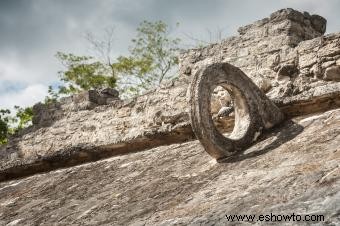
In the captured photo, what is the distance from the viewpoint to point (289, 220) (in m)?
2.17

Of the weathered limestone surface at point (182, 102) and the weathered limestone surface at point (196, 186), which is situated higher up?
the weathered limestone surface at point (182, 102)

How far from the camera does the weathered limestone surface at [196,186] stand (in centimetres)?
252

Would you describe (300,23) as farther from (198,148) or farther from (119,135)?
(119,135)

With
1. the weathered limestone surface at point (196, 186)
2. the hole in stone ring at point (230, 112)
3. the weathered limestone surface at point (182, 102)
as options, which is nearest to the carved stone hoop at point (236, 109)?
the hole in stone ring at point (230, 112)

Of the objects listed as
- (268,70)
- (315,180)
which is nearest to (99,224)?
(315,180)

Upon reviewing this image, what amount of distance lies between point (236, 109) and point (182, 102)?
1.43 meters

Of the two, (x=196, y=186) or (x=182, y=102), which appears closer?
(x=196, y=186)

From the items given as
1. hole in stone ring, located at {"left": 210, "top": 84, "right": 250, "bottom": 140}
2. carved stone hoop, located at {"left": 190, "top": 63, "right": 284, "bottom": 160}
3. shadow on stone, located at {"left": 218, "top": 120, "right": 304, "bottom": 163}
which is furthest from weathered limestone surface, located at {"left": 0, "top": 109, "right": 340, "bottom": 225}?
hole in stone ring, located at {"left": 210, "top": 84, "right": 250, "bottom": 140}

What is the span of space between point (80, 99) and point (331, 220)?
16.5 feet

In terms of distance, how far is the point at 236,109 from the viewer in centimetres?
411

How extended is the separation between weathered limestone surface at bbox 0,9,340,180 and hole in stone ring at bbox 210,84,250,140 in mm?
18

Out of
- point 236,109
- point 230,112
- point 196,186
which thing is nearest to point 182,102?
point 230,112

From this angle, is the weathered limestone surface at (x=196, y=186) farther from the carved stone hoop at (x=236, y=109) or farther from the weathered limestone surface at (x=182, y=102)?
the weathered limestone surface at (x=182, y=102)

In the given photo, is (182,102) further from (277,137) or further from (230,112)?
(277,137)
